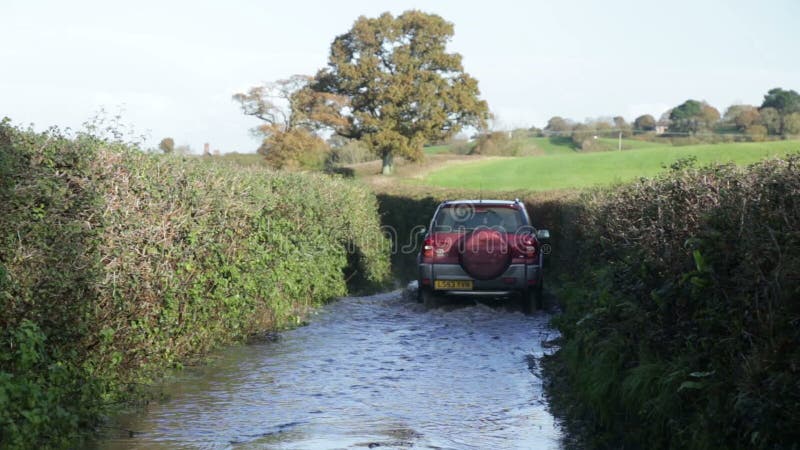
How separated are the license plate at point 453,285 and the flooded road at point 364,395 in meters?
0.91

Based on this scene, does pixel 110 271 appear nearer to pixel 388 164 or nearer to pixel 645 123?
pixel 388 164

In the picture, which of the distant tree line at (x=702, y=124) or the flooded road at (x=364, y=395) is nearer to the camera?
the flooded road at (x=364, y=395)

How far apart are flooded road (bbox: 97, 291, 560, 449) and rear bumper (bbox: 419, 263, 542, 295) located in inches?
32.5

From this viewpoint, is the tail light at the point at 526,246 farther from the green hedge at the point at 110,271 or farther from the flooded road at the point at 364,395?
the green hedge at the point at 110,271

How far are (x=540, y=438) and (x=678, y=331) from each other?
157cm

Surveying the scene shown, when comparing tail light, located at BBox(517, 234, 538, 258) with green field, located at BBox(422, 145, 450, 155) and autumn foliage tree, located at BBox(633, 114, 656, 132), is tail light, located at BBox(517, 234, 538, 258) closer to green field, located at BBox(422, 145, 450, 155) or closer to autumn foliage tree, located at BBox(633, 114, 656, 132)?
green field, located at BBox(422, 145, 450, 155)

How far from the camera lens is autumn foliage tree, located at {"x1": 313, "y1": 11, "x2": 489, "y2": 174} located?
226 ft

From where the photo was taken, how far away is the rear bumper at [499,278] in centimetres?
1495

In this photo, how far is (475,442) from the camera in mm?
7184

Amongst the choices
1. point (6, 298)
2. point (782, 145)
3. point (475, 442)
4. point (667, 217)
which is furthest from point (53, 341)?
point (782, 145)

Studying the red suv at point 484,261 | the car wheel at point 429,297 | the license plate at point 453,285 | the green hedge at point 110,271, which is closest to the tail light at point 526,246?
the red suv at point 484,261

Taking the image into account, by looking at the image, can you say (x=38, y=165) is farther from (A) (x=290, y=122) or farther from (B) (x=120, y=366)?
(A) (x=290, y=122)

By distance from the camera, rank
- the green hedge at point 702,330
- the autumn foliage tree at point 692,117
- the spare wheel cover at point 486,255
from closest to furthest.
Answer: the green hedge at point 702,330
the spare wheel cover at point 486,255
the autumn foliage tree at point 692,117

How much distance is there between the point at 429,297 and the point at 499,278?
1.55 metres
